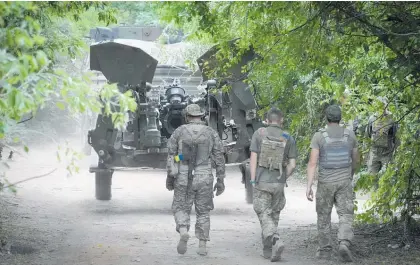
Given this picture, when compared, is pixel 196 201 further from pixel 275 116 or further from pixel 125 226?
pixel 125 226

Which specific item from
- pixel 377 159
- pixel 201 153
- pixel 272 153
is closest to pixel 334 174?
pixel 272 153

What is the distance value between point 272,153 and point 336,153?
29.7 inches

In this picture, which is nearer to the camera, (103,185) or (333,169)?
(333,169)

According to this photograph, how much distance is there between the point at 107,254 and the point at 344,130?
10.1 feet

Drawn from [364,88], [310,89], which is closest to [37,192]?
[310,89]

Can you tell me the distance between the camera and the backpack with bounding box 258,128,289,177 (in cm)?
918

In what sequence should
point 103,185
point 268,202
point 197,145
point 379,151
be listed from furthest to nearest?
point 103,185 < point 379,151 < point 197,145 < point 268,202

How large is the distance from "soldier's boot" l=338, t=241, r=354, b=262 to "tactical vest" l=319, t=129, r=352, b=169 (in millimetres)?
844

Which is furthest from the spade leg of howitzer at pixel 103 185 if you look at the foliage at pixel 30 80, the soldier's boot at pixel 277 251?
the foliage at pixel 30 80

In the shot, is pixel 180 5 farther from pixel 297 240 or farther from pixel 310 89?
pixel 310 89

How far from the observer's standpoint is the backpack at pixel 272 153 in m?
9.18

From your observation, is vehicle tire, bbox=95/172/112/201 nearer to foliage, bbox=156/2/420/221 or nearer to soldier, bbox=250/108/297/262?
foliage, bbox=156/2/420/221

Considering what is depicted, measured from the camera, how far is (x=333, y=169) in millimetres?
8836

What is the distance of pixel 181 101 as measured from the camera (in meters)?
14.1
